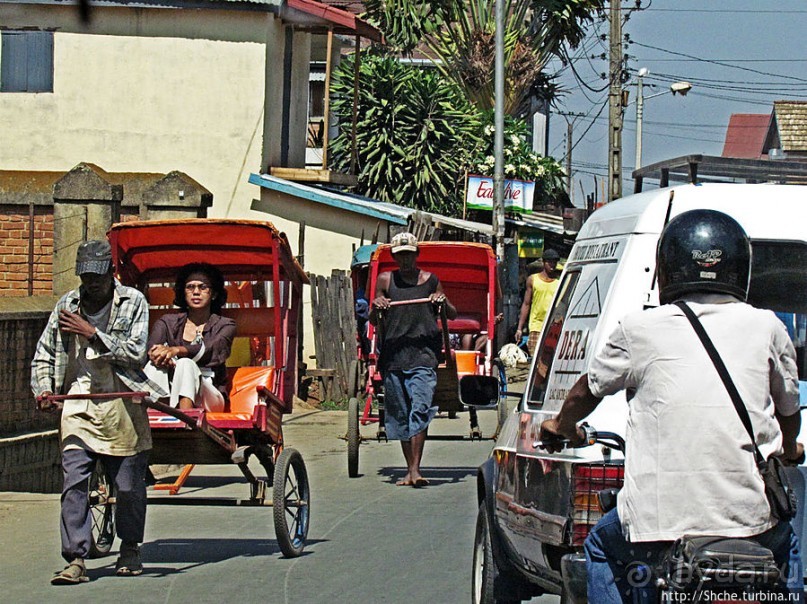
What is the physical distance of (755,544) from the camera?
3.91 m

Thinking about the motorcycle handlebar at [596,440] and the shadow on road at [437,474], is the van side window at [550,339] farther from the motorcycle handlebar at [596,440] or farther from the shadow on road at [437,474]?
the shadow on road at [437,474]

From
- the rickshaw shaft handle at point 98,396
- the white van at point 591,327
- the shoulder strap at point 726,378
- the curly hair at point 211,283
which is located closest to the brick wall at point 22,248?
the curly hair at point 211,283

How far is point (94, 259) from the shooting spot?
8.11 metres

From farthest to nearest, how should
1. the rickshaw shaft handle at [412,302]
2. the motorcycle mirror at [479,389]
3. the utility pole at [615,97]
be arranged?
the utility pole at [615,97]
the rickshaw shaft handle at [412,302]
the motorcycle mirror at [479,389]

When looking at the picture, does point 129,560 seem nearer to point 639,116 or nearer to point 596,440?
point 596,440

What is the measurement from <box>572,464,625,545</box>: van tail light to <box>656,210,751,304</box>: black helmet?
84 centimetres

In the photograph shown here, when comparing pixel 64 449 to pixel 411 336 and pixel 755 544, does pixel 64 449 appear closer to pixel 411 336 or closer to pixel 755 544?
pixel 411 336

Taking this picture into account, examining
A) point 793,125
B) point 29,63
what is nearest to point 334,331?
point 29,63

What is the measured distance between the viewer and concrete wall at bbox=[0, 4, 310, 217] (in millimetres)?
21562

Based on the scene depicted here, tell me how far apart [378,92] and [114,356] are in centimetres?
2040

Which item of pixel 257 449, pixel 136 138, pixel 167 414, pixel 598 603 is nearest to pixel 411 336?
pixel 257 449

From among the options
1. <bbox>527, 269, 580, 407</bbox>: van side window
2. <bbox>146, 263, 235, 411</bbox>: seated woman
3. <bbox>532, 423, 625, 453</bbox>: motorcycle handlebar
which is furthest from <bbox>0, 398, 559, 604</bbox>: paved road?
<bbox>532, 423, 625, 453</bbox>: motorcycle handlebar

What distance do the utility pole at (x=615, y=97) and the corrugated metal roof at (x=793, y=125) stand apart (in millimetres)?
15494

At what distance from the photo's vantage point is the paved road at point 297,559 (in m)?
7.99
